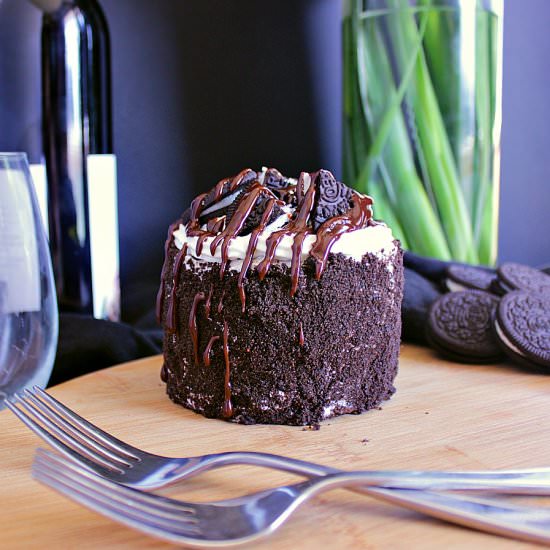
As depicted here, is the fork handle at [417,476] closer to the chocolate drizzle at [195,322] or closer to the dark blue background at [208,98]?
the chocolate drizzle at [195,322]

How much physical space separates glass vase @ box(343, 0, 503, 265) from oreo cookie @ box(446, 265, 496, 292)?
0.16 m

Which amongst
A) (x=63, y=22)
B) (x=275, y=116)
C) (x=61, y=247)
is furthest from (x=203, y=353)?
(x=275, y=116)

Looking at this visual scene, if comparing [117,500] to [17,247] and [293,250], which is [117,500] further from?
[17,247]

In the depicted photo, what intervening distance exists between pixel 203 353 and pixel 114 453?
0.69 feet

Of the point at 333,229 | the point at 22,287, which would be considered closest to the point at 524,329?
the point at 333,229

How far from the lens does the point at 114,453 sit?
2.88 ft

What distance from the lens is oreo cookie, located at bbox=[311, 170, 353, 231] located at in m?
1.01

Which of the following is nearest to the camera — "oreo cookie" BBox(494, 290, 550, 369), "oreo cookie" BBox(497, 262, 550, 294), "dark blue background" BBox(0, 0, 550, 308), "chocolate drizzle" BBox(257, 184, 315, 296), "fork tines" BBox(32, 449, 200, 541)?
"fork tines" BBox(32, 449, 200, 541)

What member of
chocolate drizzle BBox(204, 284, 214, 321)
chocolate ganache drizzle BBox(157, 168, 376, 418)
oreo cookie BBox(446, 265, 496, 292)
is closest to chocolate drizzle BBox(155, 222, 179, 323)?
chocolate ganache drizzle BBox(157, 168, 376, 418)

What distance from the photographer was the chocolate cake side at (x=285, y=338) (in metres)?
1.00

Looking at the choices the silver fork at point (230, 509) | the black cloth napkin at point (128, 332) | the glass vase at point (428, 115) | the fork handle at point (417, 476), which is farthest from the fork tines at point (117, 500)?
the glass vase at point (428, 115)

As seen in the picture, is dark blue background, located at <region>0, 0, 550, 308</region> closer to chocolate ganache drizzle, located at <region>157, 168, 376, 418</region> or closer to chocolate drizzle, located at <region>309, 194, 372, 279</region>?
chocolate ganache drizzle, located at <region>157, 168, 376, 418</region>

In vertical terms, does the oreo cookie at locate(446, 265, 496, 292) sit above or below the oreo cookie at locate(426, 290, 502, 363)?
above

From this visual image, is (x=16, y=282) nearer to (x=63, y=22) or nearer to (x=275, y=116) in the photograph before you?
(x=63, y=22)
